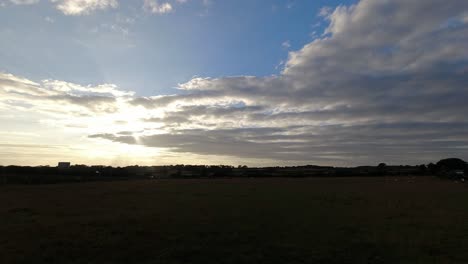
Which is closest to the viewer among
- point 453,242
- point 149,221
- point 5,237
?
point 453,242

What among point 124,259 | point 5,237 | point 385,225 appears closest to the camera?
point 124,259

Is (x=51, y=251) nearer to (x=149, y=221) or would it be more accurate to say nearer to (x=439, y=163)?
(x=149, y=221)

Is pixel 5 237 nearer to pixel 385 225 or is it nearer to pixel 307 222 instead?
pixel 307 222

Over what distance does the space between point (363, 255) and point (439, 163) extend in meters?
149

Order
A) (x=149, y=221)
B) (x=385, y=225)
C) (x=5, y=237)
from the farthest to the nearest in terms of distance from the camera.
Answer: (x=149, y=221), (x=385, y=225), (x=5, y=237)

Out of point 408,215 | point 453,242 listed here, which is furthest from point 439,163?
point 453,242

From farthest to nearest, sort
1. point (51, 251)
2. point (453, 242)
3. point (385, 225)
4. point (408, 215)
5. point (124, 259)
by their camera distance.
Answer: point (408, 215)
point (385, 225)
point (453, 242)
point (51, 251)
point (124, 259)

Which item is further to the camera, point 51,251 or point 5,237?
point 5,237

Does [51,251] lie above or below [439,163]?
below

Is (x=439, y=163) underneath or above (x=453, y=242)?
above

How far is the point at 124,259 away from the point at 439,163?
6065 inches

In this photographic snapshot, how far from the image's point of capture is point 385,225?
21.9 metres

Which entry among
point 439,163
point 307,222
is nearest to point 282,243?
point 307,222

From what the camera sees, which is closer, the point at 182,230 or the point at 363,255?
the point at 363,255
